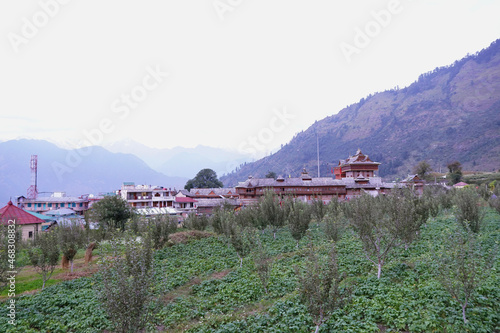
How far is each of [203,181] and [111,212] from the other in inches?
2994

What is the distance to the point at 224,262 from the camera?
2125 cm

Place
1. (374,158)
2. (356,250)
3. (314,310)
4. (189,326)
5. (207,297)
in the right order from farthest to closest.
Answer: (374,158)
(356,250)
(207,297)
(189,326)
(314,310)

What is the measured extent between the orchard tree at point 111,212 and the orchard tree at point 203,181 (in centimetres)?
7293

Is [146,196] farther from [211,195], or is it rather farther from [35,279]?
[35,279]

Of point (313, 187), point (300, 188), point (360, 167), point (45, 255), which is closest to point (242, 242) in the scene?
point (45, 255)

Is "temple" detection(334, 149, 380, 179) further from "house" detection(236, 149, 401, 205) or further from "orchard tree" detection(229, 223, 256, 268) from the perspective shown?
"orchard tree" detection(229, 223, 256, 268)

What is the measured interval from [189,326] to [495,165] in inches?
6073

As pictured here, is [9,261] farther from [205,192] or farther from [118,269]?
[205,192]

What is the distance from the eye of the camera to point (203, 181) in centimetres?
11088

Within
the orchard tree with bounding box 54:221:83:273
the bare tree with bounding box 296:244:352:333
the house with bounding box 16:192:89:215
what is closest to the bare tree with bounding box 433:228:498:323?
the bare tree with bounding box 296:244:352:333

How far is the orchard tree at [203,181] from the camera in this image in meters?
110

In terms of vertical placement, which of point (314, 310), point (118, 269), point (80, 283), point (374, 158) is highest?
point (374, 158)

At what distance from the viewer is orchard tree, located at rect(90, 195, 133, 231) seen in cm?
3459

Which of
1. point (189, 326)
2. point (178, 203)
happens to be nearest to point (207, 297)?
point (189, 326)
